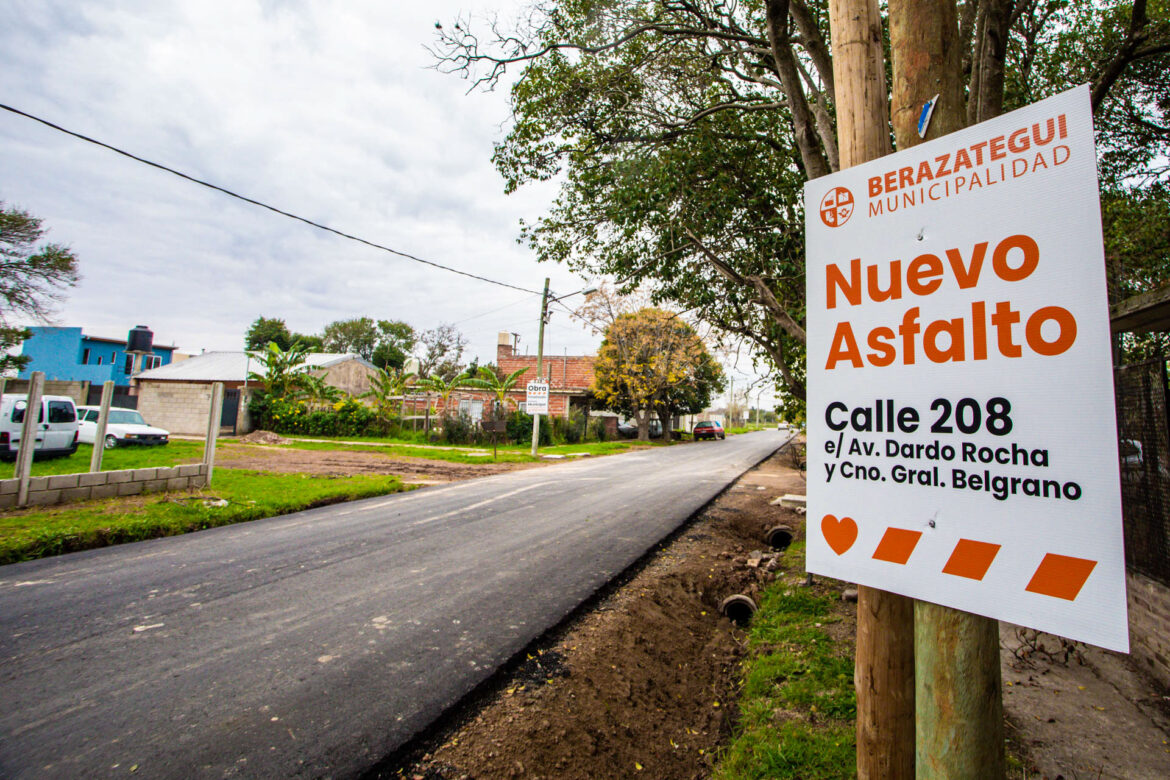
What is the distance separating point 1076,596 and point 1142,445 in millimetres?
3577

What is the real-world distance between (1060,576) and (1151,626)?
3523mm

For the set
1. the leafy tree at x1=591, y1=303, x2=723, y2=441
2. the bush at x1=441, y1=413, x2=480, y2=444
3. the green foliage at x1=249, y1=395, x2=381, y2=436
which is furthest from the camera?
the leafy tree at x1=591, y1=303, x2=723, y2=441

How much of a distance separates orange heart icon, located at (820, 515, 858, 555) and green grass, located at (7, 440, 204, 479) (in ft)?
46.2

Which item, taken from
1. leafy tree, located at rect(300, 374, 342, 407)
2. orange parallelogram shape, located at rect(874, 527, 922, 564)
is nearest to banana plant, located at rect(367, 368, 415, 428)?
leafy tree, located at rect(300, 374, 342, 407)

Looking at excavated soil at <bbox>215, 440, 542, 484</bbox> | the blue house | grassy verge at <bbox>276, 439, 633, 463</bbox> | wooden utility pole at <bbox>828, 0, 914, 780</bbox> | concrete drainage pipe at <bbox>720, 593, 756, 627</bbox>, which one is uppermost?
the blue house

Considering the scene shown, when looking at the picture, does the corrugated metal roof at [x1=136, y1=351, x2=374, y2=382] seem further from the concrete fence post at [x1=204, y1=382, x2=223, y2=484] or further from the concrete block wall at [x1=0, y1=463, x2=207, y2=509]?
the concrete block wall at [x1=0, y1=463, x2=207, y2=509]

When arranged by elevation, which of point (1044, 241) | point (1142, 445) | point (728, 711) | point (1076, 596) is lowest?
point (728, 711)

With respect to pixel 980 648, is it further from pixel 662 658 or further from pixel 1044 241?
pixel 662 658

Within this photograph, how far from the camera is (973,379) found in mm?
1504

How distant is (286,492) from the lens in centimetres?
980

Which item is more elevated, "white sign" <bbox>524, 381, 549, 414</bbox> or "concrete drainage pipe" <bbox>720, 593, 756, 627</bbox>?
"white sign" <bbox>524, 381, 549, 414</bbox>

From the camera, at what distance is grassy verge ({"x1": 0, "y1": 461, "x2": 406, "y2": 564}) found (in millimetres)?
6043

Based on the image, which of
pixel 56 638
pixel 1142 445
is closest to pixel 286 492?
pixel 56 638

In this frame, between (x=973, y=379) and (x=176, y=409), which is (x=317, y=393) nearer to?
(x=176, y=409)
